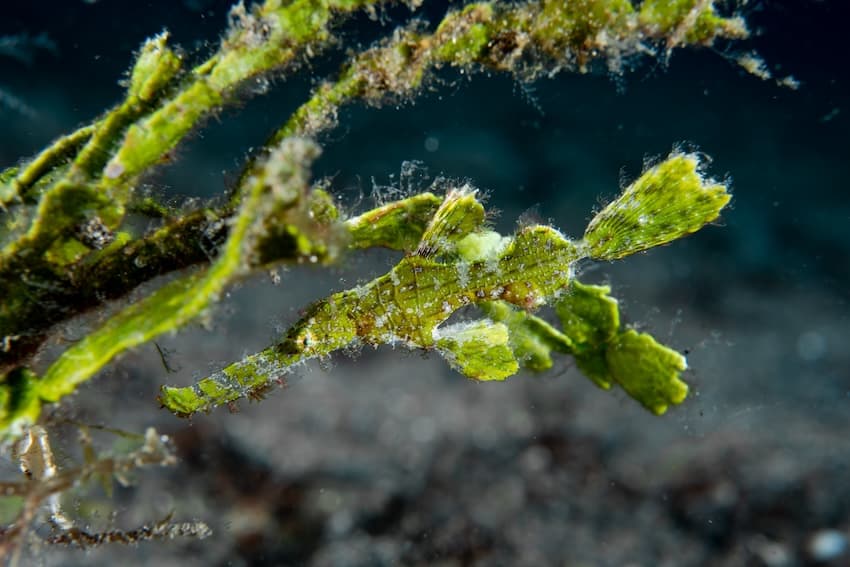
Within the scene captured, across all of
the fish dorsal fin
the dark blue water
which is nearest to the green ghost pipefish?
the fish dorsal fin

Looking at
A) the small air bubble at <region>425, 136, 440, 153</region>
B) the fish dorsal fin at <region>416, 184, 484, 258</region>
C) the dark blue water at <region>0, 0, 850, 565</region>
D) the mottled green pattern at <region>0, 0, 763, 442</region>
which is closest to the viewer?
the mottled green pattern at <region>0, 0, 763, 442</region>

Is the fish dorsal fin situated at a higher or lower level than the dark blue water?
higher

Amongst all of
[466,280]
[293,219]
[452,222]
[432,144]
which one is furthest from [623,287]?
[293,219]

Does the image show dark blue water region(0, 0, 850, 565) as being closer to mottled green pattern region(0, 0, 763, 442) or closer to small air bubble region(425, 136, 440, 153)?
small air bubble region(425, 136, 440, 153)

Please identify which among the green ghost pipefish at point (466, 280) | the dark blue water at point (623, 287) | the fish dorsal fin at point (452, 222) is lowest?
the dark blue water at point (623, 287)

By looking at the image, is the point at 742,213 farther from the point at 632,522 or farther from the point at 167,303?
the point at 167,303

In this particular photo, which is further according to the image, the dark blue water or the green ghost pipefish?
the dark blue water

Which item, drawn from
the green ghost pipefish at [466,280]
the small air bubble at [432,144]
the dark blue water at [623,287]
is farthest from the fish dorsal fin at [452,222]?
the small air bubble at [432,144]

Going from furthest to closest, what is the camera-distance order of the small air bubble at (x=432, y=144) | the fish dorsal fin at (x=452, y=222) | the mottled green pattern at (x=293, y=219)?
the small air bubble at (x=432, y=144) → the fish dorsal fin at (x=452, y=222) → the mottled green pattern at (x=293, y=219)

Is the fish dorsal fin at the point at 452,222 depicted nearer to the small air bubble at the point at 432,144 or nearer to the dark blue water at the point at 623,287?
the dark blue water at the point at 623,287
